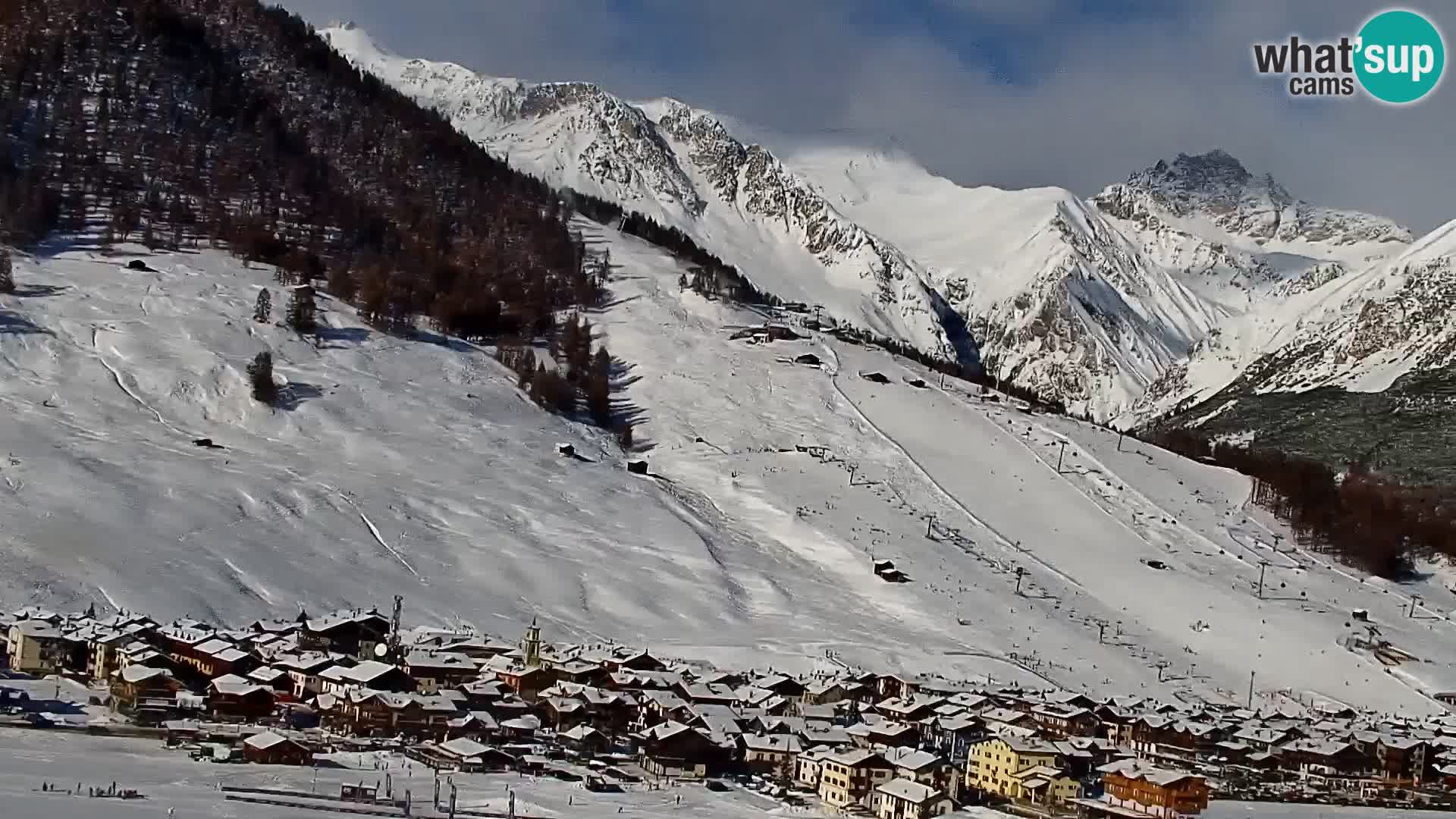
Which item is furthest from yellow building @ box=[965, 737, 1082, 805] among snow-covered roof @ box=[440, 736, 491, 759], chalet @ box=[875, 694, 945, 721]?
snow-covered roof @ box=[440, 736, 491, 759]

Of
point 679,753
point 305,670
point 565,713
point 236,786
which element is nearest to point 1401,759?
point 679,753

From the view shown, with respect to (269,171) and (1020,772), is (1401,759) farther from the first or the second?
(269,171)

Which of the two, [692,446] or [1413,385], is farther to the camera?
[1413,385]

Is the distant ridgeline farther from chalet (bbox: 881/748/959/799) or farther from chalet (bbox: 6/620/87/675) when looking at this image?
chalet (bbox: 881/748/959/799)

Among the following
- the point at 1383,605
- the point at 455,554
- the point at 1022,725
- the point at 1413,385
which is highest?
the point at 1413,385

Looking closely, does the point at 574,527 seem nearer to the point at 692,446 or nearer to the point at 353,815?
the point at 692,446

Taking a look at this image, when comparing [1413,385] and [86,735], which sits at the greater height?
[1413,385]

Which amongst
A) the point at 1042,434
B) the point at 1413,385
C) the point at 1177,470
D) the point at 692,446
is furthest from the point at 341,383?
the point at 1413,385
